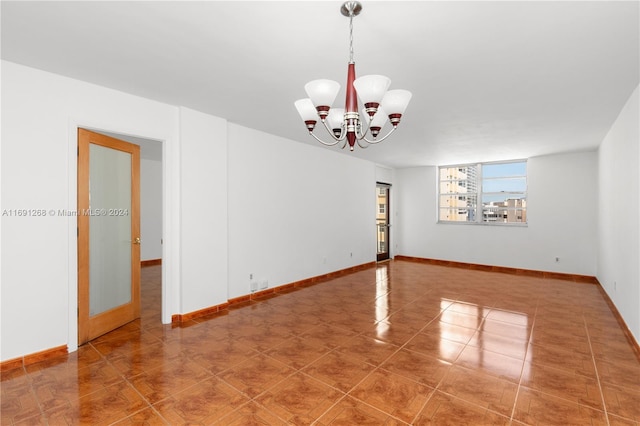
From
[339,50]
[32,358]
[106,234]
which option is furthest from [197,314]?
[339,50]

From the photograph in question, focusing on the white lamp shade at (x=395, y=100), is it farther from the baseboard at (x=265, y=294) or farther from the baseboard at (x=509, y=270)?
the baseboard at (x=509, y=270)

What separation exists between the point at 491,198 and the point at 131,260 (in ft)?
23.9

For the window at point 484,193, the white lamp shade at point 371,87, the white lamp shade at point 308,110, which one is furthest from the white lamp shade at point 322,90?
the window at point 484,193

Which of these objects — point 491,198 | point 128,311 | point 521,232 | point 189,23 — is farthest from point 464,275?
point 189,23

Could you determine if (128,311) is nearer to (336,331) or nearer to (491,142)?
(336,331)

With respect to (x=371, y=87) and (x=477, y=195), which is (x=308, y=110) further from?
Result: (x=477, y=195)

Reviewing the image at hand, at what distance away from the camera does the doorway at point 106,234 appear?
3102 millimetres

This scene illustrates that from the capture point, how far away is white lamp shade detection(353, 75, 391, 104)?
1729 mm

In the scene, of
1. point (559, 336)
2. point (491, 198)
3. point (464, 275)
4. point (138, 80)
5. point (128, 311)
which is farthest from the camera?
point (491, 198)

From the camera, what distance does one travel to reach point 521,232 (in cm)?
680

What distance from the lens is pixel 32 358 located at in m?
2.71

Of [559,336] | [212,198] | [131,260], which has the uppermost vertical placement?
[212,198]

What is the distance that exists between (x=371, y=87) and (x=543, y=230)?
21.6 feet

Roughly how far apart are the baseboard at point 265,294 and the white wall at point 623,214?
164 inches
